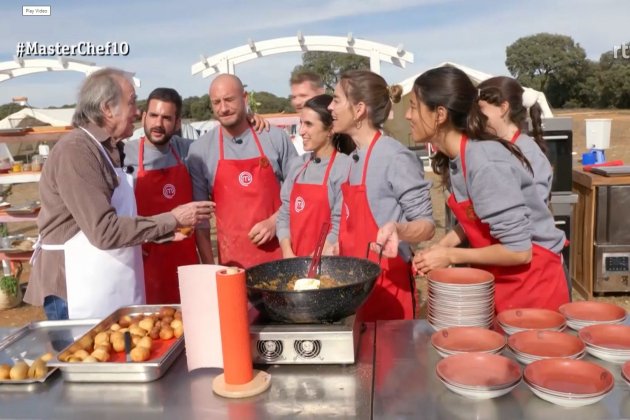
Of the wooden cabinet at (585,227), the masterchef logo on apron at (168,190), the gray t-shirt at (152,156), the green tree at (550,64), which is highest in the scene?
the green tree at (550,64)

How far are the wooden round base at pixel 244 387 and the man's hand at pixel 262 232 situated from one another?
1.60 meters

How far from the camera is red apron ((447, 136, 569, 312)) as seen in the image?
207 centimetres

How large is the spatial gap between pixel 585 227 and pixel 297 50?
5005 millimetres

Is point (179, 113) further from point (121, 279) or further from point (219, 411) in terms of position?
point (219, 411)

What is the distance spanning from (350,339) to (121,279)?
1147 millimetres

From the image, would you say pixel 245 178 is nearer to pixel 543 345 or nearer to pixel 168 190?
pixel 168 190

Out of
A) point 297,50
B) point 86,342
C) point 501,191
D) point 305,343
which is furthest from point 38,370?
point 297,50

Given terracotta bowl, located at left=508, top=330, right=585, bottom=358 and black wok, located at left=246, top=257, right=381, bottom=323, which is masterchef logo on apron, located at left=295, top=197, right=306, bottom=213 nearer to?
black wok, located at left=246, top=257, right=381, bottom=323

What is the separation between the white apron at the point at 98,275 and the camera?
216cm

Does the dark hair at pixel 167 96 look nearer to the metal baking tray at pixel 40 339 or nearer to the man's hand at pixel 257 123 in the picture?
the man's hand at pixel 257 123

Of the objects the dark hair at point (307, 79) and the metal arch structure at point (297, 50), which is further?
the metal arch structure at point (297, 50)

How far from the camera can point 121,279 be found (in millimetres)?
2246

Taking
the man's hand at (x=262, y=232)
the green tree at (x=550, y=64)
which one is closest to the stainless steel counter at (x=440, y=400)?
the man's hand at (x=262, y=232)

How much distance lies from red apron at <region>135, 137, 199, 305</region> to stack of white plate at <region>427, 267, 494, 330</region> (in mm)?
1825
